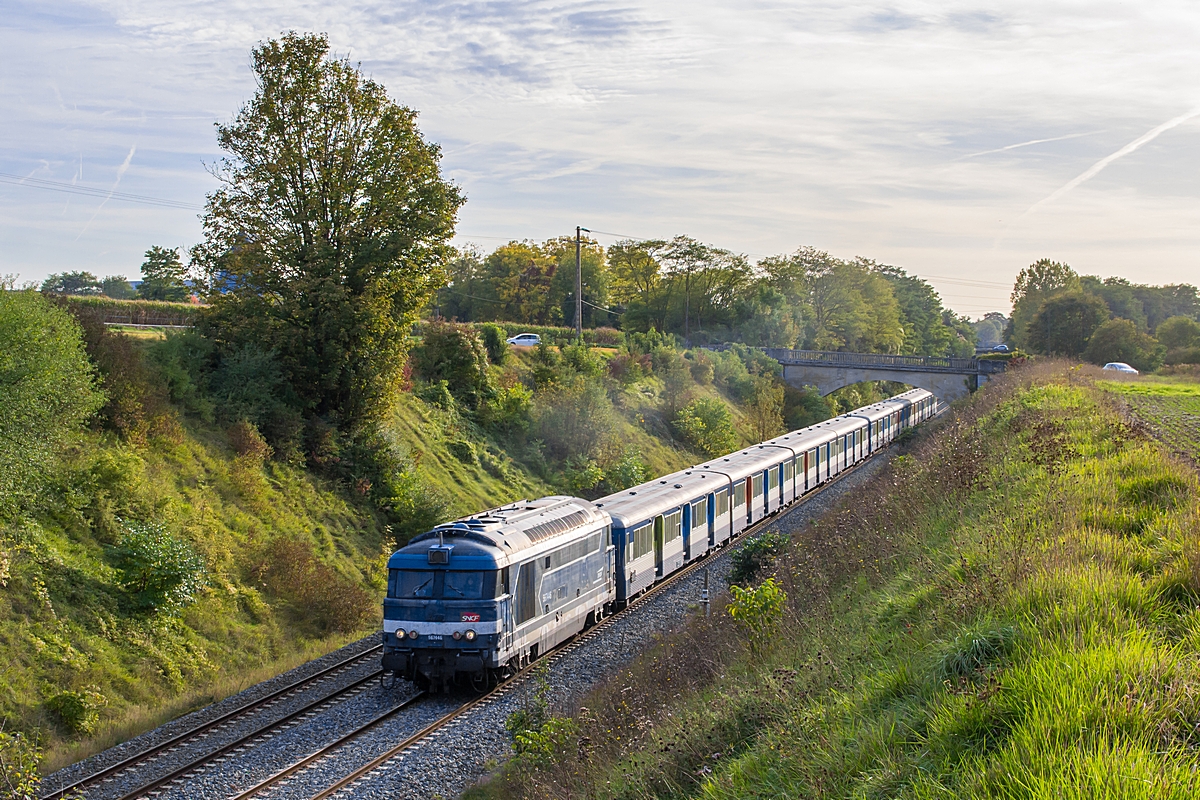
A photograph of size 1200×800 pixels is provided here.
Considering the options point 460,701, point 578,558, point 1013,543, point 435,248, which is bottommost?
point 460,701

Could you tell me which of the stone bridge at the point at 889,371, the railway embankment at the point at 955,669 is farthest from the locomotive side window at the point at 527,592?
the stone bridge at the point at 889,371

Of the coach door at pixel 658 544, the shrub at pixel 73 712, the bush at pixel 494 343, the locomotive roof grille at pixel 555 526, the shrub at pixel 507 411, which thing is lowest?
the shrub at pixel 73 712

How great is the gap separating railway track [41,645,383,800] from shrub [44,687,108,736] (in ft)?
4.76

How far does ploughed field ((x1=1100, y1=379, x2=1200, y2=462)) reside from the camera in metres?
17.4

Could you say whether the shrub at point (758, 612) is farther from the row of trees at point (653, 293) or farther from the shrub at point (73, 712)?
the row of trees at point (653, 293)

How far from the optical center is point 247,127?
2616cm

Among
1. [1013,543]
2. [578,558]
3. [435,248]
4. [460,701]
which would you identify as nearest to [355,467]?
[435,248]

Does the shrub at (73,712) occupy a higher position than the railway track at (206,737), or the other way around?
the shrub at (73,712)

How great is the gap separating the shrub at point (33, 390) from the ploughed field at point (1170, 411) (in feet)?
64.9

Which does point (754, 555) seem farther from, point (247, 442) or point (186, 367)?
point (186, 367)

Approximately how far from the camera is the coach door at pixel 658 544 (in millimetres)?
22891

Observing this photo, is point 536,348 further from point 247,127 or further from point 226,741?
point 226,741

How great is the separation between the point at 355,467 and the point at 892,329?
269 feet

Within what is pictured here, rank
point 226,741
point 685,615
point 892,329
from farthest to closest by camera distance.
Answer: point 892,329
point 685,615
point 226,741
